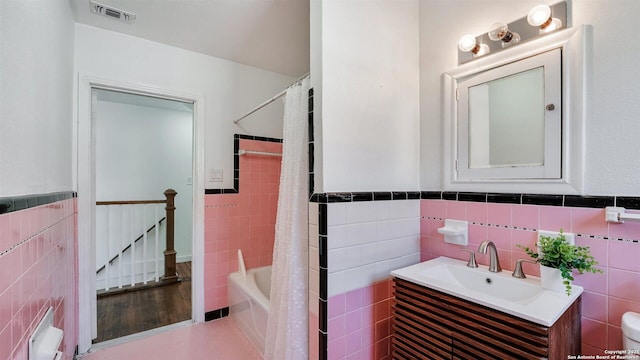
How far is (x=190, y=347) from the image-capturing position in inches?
76.7

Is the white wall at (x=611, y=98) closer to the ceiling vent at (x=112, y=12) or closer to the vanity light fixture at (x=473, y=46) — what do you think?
the vanity light fixture at (x=473, y=46)

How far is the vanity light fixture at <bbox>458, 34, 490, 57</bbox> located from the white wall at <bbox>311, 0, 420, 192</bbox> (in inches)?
12.4

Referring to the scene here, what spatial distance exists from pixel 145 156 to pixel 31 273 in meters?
3.38

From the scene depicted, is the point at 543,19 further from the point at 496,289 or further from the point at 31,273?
the point at 31,273

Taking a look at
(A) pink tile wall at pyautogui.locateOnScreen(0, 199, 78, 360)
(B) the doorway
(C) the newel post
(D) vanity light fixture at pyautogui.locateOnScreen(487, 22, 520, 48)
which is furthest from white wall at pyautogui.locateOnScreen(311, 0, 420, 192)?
(C) the newel post

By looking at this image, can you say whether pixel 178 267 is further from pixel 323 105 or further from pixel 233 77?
pixel 323 105

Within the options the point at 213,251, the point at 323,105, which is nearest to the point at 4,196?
the point at 323,105

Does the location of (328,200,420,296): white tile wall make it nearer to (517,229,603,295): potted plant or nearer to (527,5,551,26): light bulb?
(517,229,603,295): potted plant

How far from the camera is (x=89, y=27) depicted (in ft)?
6.23

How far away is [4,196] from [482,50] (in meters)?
2.01

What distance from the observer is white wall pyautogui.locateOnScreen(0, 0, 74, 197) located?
0.80 metres

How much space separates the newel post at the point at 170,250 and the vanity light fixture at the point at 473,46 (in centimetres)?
338

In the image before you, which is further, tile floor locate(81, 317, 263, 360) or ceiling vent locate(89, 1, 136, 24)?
tile floor locate(81, 317, 263, 360)

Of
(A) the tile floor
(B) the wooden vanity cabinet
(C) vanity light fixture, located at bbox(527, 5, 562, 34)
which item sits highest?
(C) vanity light fixture, located at bbox(527, 5, 562, 34)
